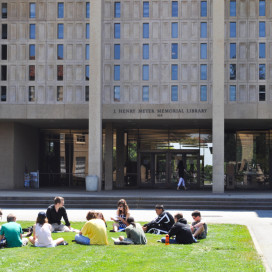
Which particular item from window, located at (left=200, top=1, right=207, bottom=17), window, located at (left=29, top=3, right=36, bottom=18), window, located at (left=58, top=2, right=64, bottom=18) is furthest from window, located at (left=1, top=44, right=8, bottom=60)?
window, located at (left=200, top=1, right=207, bottom=17)

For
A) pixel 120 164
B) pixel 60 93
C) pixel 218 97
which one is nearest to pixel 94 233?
pixel 218 97

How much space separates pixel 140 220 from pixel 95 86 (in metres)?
12.8

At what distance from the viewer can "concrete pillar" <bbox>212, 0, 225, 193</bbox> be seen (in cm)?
2927

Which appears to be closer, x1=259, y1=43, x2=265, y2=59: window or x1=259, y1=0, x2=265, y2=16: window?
x1=259, y1=43, x2=265, y2=59: window

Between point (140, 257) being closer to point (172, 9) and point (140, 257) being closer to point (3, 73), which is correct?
point (172, 9)

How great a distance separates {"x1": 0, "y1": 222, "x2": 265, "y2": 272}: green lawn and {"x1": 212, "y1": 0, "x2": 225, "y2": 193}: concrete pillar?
15.5 metres

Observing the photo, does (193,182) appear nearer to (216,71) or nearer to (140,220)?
(216,71)

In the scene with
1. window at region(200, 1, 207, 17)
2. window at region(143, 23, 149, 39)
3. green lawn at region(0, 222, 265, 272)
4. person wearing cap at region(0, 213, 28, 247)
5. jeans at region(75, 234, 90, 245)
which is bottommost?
green lawn at region(0, 222, 265, 272)

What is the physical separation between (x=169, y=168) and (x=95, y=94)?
32.2ft

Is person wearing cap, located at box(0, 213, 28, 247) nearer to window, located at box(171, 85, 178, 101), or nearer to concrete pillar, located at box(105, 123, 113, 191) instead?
window, located at box(171, 85, 178, 101)

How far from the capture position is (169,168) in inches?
1452

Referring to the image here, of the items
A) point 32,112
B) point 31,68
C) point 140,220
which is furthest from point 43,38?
point 140,220

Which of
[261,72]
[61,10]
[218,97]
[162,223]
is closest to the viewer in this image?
[162,223]

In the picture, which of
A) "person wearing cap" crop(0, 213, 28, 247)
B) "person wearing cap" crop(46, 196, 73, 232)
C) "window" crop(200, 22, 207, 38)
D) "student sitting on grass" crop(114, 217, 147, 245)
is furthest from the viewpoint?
"window" crop(200, 22, 207, 38)
